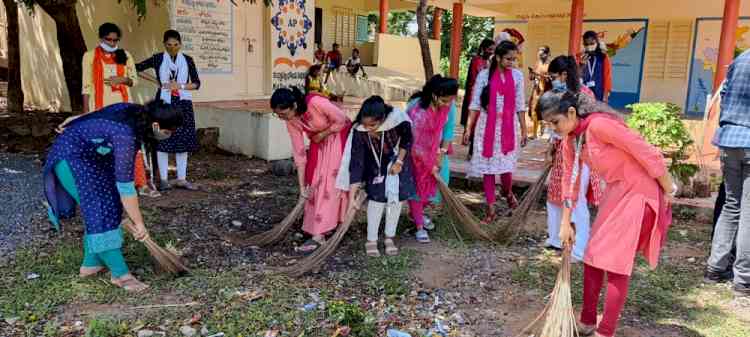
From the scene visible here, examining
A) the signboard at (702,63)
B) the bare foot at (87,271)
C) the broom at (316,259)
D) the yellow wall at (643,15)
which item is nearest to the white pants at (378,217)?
the broom at (316,259)

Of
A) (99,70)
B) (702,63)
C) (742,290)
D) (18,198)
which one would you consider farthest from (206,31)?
(702,63)

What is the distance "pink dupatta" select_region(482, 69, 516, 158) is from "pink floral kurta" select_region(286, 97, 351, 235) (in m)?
1.33

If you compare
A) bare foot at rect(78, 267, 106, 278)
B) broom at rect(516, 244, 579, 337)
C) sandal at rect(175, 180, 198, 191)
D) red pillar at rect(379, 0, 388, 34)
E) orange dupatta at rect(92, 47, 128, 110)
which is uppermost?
red pillar at rect(379, 0, 388, 34)

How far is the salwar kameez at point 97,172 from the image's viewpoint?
301cm

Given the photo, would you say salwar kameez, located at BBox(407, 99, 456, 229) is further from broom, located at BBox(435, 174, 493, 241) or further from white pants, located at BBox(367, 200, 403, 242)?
white pants, located at BBox(367, 200, 403, 242)

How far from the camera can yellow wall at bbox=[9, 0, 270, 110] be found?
7.98 m

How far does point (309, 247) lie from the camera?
4.17m

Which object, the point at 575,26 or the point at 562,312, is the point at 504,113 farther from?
the point at 575,26

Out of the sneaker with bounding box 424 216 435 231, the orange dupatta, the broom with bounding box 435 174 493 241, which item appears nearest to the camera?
the broom with bounding box 435 174 493 241

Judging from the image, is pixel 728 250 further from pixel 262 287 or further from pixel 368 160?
pixel 262 287

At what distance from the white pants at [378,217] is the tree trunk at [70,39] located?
4412 millimetres

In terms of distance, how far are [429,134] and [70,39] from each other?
15.8ft

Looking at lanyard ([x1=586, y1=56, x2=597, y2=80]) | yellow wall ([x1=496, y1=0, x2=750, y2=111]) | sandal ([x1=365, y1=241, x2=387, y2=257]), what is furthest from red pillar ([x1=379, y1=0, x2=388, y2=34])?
sandal ([x1=365, y1=241, x2=387, y2=257])

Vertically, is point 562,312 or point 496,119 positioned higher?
point 496,119
